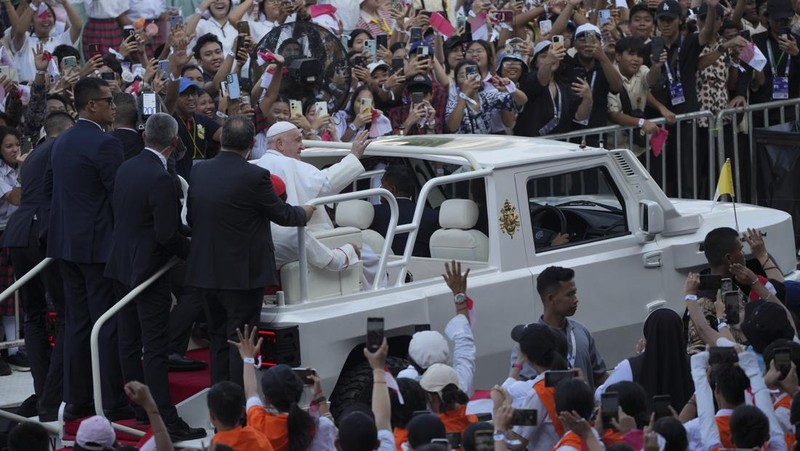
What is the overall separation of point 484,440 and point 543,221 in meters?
4.66

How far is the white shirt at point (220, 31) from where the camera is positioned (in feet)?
48.2

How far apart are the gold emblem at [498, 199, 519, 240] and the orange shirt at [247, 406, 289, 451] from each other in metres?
2.71

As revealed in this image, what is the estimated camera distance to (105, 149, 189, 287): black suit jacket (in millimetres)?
8969

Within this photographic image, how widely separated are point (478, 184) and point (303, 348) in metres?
1.80

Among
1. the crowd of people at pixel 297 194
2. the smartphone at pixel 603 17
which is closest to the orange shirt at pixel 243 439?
the crowd of people at pixel 297 194

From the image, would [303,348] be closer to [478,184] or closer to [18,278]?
[478,184]

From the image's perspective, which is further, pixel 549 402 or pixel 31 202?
pixel 31 202

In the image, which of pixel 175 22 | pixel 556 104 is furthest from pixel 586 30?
pixel 175 22

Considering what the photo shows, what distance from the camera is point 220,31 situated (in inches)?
582

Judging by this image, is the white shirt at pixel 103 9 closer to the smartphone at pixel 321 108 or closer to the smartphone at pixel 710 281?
the smartphone at pixel 321 108

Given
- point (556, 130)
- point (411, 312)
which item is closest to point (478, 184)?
point (411, 312)

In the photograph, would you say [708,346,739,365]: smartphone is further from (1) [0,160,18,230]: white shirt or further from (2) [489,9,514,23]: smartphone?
(2) [489,9,514,23]: smartphone

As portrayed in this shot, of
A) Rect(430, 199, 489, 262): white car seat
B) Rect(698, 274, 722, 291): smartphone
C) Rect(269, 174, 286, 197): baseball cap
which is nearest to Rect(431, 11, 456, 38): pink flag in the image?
Rect(430, 199, 489, 262): white car seat

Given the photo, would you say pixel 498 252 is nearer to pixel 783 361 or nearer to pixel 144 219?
pixel 144 219
